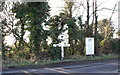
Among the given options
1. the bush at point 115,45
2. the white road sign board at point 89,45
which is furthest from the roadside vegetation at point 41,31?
the bush at point 115,45

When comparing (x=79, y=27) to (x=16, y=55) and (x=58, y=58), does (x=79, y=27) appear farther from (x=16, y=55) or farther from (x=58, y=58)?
(x=16, y=55)

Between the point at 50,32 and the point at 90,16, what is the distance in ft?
15.1

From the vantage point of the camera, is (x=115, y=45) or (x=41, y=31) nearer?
(x=41, y=31)

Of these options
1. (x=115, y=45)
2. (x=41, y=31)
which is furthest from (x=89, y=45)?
(x=115, y=45)

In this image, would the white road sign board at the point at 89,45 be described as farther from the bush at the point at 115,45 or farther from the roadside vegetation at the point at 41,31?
the bush at the point at 115,45

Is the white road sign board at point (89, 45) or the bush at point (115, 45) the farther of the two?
the bush at point (115, 45)

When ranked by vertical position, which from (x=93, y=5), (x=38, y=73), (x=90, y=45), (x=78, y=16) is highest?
(x=93, y=5)

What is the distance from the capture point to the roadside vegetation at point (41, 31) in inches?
512

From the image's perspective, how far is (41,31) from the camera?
521 inches

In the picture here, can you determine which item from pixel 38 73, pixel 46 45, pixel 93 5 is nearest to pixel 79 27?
pixel 93 5

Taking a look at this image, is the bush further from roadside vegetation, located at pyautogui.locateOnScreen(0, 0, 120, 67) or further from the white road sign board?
the white road sign board

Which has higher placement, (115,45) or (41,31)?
(41,31)

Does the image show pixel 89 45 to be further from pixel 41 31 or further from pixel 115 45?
pixel 115 45

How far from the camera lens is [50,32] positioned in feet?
45.5
